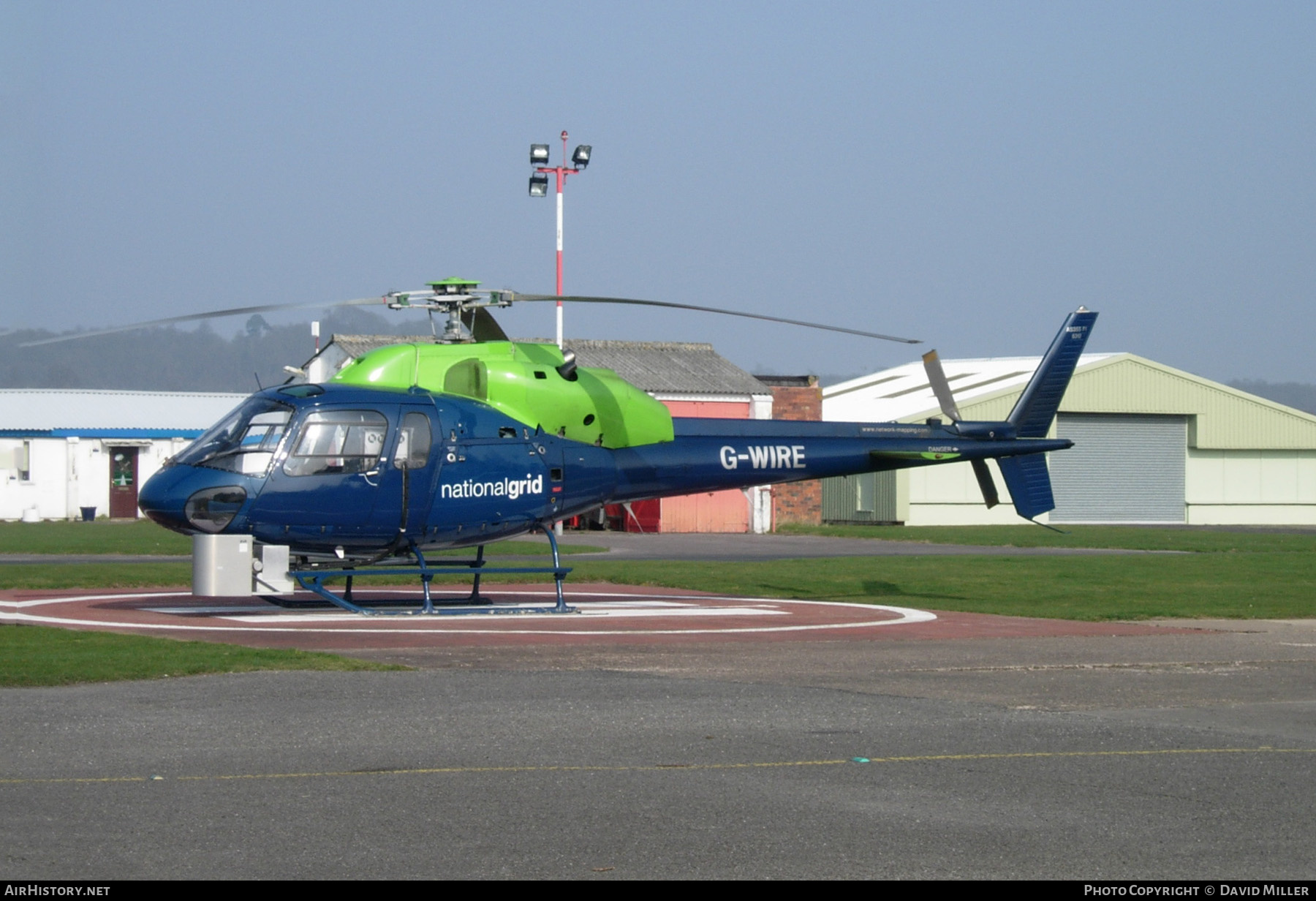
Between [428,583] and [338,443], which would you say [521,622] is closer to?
[428,583]

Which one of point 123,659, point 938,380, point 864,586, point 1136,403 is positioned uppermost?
point 1136,403

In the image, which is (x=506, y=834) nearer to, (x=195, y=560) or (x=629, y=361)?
(x=195, y=560)

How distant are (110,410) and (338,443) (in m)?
46.5

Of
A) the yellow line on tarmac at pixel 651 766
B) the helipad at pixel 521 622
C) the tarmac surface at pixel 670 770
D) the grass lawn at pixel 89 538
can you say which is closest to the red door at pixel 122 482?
the grass lawn at pixel 89 538

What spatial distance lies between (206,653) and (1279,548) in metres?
32.0

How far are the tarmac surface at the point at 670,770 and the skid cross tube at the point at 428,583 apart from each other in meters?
3.40

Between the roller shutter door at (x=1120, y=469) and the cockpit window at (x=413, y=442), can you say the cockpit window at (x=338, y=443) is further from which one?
the roller shutter door at (x=1120, y=469)

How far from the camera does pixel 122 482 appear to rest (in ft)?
170

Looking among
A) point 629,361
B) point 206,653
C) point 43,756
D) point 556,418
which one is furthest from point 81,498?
point 43,756

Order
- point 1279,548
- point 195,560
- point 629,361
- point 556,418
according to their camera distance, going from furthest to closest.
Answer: point 629,361
point 1279,548
point 556,418
point 195,560

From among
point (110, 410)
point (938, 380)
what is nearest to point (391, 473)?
point (938, 380)

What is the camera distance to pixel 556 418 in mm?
17984

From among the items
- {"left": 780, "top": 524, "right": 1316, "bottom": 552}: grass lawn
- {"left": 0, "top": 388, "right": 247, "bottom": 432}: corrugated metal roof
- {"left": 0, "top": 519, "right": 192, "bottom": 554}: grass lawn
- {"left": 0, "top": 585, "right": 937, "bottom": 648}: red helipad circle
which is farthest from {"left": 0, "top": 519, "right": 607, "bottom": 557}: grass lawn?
{"left": 0, "top": 388, "right": 247, "bottom": 432}: corrugated metal roof

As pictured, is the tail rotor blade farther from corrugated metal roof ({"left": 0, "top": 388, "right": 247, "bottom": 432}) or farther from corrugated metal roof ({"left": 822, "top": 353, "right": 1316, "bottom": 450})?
corrugated metal roof ({"left": 0, "top": 388, "right": 247, "bottom": 432})
